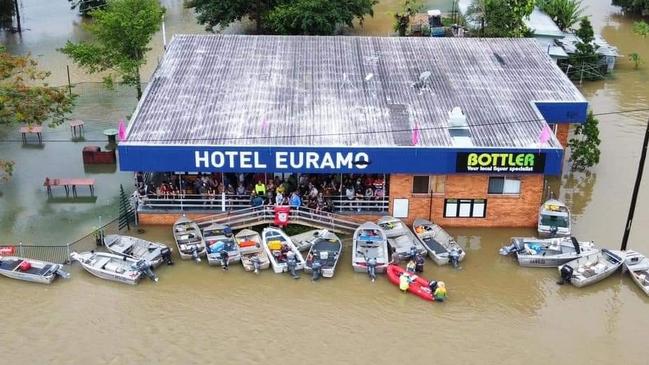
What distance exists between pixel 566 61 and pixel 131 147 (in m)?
38.6

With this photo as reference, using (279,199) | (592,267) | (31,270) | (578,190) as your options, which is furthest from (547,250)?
(31,270)

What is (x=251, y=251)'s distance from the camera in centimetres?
3616

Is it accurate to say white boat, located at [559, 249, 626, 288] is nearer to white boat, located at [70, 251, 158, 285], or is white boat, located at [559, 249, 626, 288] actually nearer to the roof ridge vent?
the roof ridge vent

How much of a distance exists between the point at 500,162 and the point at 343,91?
10628 millimetres

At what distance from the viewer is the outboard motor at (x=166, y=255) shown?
116 ft

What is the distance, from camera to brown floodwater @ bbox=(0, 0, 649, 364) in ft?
98.3

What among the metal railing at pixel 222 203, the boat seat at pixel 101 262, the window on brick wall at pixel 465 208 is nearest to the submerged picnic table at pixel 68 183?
the metal railing at pixel 222 203

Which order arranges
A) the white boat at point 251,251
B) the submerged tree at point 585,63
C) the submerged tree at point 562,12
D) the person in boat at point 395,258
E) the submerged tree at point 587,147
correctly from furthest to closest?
the submerged tree at point 562,12 < the submerged tree at point 585,63 < the submerged tree at point 587,147 < the person in boat at point 395,258 < the white boat at point 251,251

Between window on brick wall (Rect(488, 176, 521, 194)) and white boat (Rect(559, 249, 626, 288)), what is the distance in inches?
198

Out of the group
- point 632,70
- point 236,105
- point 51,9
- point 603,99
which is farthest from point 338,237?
point 51,9

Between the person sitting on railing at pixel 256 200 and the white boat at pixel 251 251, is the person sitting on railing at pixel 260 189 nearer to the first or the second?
the person sitting on railing at pixel 256 200

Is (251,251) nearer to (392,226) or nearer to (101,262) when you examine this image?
(101,262)

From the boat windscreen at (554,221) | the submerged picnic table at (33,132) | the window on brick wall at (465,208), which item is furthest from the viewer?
the submerged picnic table at (33,132)

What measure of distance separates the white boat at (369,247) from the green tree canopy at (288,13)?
29.6 meters
